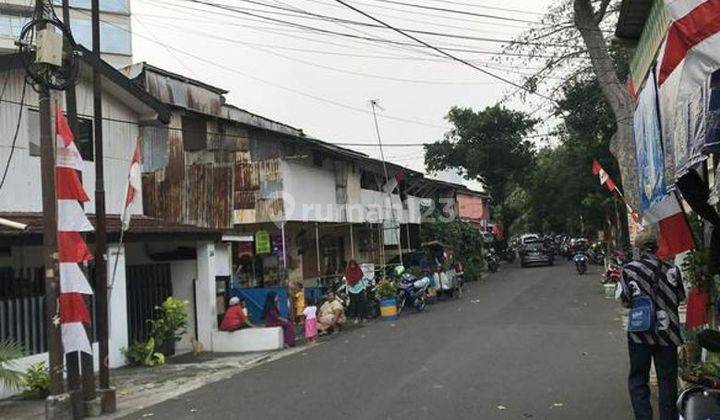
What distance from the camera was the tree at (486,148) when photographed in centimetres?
4544

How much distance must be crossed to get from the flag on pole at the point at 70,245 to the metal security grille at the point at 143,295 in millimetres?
5671

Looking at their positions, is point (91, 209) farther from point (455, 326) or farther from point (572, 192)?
point (572, 192)

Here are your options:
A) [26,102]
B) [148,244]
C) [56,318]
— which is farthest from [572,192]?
[56,318]

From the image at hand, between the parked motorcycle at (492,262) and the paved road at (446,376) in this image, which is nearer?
the paved road at (446,376)

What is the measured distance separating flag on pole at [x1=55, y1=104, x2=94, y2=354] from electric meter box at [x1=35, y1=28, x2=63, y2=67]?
674mm

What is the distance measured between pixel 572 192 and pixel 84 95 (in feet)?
99.8

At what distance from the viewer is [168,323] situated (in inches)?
562

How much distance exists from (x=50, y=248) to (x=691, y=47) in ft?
26.0

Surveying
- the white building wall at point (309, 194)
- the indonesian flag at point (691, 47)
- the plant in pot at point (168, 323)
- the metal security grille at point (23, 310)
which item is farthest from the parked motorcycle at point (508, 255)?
the indonesian flag at point (691, 47)

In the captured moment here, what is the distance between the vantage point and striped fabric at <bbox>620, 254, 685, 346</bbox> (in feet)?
19.8

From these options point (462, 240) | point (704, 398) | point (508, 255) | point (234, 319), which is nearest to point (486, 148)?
point (508, 255)

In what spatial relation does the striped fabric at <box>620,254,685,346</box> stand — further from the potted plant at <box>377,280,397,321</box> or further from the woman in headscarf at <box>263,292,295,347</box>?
the potted plant at <box>377,280,397,321</box>

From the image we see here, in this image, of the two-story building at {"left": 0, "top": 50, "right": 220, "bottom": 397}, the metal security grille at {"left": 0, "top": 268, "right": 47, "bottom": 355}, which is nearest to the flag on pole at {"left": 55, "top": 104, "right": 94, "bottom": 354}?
the two-story building at {"left": 0, "top": 50, "right": 220, "bottom": 397}

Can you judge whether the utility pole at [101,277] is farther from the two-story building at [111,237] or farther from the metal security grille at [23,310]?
the metal security grille at [23,310]
